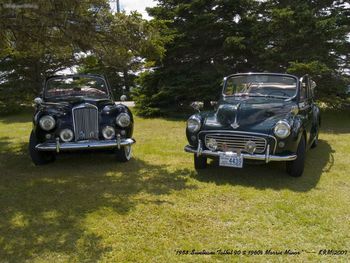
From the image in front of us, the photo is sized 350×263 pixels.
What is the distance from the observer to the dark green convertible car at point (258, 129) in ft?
18.6

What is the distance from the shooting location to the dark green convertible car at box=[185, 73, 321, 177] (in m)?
5.68

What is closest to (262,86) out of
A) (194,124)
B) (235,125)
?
(235,125)

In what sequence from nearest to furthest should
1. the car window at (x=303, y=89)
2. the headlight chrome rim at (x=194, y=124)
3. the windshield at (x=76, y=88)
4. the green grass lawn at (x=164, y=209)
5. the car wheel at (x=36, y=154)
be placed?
1. the green grass lawn at (x=164, y=209)
2. the headlight chrome rim at (x=194, y=124)
3. the car wheel at (x=36, y=154)
4. the car window at (x=303, y=89)
5. the windshield at (x=76, y=88)

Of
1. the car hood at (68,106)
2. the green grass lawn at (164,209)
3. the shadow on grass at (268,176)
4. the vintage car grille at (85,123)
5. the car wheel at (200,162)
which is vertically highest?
the car hood at (68,106)

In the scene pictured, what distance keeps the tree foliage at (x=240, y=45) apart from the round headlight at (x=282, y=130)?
20.2 feet

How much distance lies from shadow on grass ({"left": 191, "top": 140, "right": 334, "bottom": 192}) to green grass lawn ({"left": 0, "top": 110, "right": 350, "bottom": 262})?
2 cm

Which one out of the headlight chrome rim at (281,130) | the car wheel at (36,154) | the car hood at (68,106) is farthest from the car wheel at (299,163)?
the car wheel at (36,154)

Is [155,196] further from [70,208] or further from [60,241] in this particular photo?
[60,241]

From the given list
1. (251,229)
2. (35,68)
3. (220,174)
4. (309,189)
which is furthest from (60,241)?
(35,68)

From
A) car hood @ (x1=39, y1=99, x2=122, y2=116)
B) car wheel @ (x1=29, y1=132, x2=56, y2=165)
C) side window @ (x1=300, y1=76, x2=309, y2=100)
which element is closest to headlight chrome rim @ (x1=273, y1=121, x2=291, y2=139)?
side window @ (x1=300, y1=76, x2=309, y2=100)

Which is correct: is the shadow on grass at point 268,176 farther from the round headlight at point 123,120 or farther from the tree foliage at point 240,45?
the tree foliage at point 240,45

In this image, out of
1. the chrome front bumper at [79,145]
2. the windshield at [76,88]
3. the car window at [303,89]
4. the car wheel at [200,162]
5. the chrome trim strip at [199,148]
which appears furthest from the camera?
the windshield at [76,88]

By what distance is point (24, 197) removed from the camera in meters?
5.23

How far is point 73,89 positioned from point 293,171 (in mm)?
4823
